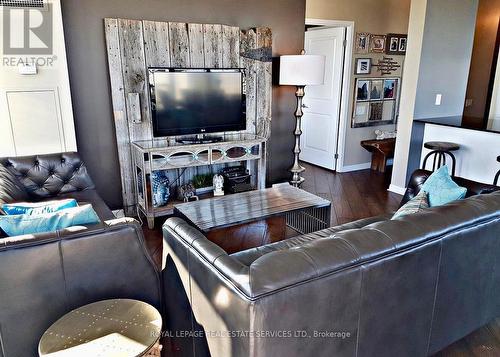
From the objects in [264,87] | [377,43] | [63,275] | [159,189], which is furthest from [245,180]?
[377,43]

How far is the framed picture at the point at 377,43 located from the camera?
5.37 meters

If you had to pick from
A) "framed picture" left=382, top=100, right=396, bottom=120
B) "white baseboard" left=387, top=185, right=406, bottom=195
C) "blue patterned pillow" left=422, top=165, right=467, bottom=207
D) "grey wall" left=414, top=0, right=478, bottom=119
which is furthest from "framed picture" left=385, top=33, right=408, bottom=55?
"blue patterned pillow" left=422, top=165, right=467, bottom=207

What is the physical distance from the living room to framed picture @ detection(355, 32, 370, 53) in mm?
23

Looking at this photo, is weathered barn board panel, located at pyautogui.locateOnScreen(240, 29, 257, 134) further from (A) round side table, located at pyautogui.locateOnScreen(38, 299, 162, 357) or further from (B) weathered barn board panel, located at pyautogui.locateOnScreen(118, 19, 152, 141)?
(A) round side table, located at pyautogui.locateOnScreen(38, 299, 162, 357)

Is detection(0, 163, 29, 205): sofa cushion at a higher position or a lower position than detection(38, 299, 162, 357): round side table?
higher

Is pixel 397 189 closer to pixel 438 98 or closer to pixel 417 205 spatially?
pixel 438 98

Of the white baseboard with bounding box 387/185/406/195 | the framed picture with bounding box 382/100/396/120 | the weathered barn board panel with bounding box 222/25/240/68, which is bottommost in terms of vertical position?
the white baseboard with bounding box 387/185/406/195

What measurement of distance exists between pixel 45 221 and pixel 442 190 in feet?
6.58

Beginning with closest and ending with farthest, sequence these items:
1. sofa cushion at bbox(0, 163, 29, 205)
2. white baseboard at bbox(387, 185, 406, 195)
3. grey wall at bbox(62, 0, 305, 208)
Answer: sofa cushion at bbox(0, 163, 29, 205)
grey wall at bbox(62, 0, 305, 208)
white baseboard at bbox(387, 185, 406, 195)

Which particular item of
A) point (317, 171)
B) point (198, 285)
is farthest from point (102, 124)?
point (317, 171)

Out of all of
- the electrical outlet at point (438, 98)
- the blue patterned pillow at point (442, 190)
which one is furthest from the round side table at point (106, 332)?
the electrical outlet at point (438, 98)

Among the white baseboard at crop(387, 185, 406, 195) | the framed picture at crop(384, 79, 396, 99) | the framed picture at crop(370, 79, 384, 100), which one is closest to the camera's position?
the white baseboard at crop(387, 185, 406, 195)

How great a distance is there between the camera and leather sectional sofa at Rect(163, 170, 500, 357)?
4.05 feet

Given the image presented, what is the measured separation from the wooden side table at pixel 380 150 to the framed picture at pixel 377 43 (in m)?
1.28
